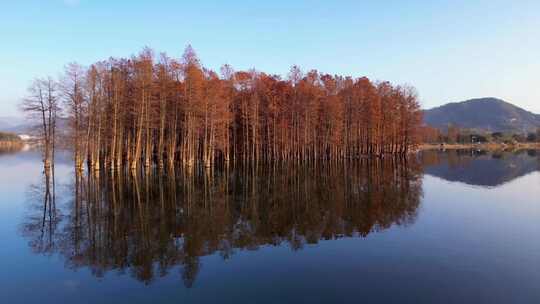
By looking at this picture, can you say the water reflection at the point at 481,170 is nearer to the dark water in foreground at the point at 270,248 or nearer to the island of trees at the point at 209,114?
the dark water in foreground at the point at 270,248

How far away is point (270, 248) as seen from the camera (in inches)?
546

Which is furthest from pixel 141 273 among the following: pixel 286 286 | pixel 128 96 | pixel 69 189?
pixel 128 96

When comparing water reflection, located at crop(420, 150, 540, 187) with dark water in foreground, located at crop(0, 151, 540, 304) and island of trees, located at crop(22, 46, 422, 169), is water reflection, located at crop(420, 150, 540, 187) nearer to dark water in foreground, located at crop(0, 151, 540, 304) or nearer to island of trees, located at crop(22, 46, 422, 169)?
dark water in foreground, located at crop(0, 151, 540, 304)

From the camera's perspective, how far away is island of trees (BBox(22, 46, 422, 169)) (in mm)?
45969

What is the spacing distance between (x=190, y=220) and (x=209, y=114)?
126ft

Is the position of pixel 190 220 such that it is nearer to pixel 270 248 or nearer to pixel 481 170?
pixel 270 248

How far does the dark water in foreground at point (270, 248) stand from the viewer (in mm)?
9719

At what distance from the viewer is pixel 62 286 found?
33.4 feet

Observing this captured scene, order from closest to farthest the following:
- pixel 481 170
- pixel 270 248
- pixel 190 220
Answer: pixel 270 248 → pixel 190 220 → pixel 481 170

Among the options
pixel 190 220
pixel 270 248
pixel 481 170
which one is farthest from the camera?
pixel 481 170

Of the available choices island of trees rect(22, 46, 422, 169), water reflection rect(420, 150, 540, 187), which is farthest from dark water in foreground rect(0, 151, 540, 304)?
island of trees rect(22, 46, 422, 169)

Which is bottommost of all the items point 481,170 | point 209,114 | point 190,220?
point 190,220


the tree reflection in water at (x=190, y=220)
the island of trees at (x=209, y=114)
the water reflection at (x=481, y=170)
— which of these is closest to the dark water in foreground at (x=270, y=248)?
the tree reflection in water at (x=190, y=220)

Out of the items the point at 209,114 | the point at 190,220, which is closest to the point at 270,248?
the point at 190,220
